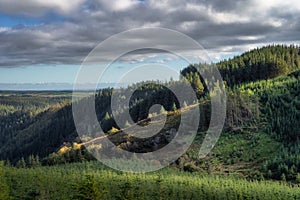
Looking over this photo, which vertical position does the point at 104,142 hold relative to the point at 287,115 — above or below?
below

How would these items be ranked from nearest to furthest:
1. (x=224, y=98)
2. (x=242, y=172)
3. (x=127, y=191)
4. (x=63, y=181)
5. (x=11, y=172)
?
(x=127, y=191) → (x=63, y=181) → (x=11, y=172) → (x=242, y=172) → (x=224, y=98)

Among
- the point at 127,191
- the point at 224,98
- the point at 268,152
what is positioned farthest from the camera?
the point at 224,98

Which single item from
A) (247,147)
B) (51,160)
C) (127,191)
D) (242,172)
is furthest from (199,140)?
(127,191)

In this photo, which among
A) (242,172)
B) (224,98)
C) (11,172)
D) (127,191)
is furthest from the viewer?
(224,98)

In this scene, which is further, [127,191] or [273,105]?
[273,105]

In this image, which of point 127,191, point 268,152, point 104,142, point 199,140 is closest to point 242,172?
point 268,152

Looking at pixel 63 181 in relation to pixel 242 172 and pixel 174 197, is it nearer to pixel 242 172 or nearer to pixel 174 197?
pixel 174 197

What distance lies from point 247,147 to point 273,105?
3450 cm

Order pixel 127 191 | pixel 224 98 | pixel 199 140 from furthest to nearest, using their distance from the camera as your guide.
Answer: pixel 224 98 < pixel 199 140 < pixel 127 191

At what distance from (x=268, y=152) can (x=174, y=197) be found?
56.0 meters

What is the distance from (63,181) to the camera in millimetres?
100812

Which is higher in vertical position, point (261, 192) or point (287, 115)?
point (287, 115)

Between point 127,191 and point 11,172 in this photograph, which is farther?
point 11,172

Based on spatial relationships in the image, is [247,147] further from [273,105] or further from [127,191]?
[127,191]
